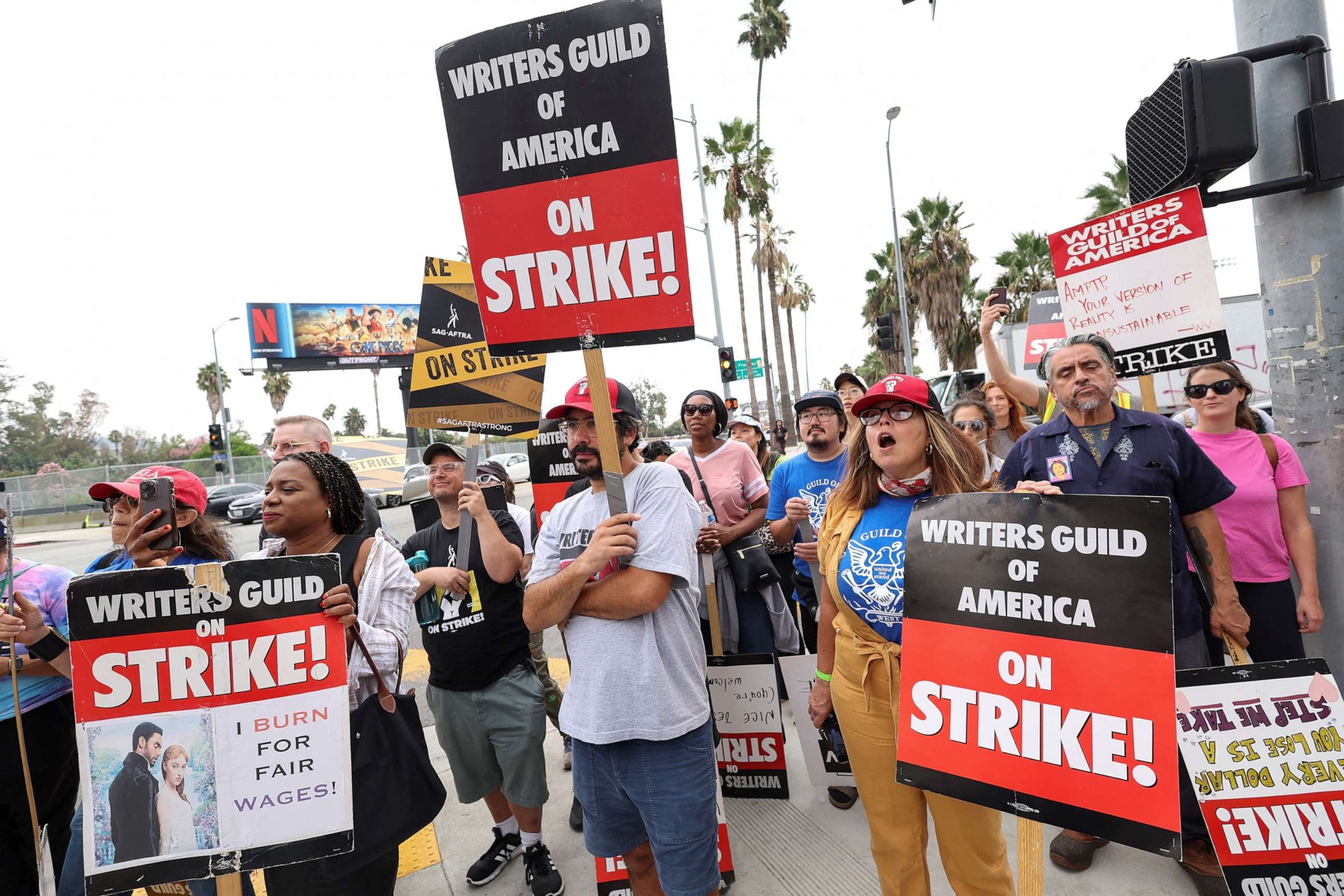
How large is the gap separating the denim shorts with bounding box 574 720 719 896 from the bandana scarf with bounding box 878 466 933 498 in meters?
1.01

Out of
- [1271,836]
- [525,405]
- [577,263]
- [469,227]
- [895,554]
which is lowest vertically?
[1271,836]

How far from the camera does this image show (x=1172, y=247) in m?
3.12

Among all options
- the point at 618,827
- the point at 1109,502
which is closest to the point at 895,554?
the point at 1109,502

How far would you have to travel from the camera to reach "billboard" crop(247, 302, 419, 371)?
135 ft

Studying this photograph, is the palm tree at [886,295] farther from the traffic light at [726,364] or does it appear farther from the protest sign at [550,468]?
the protest sign at [550,468]

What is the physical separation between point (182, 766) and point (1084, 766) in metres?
2.24

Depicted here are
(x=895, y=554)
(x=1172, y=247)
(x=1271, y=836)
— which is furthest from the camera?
(x=1172, y=247)

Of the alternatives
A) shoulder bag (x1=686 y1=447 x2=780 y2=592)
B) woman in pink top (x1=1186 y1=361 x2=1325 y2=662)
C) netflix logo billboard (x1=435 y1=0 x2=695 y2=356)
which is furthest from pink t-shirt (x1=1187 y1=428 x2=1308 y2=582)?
netflix logo billboard (x1=435 y1=0 x2=695 y2=356)

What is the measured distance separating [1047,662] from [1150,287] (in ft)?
8.26

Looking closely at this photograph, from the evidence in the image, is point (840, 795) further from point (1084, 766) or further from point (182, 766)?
point (182, 766)

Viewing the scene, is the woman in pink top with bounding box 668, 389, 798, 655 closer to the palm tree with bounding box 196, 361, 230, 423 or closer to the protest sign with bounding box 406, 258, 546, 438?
the protest sign with bounding box 406, 258, 546, 438

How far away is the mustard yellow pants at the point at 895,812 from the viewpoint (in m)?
2.03

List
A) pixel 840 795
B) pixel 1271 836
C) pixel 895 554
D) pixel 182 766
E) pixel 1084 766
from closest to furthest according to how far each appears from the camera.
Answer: pixel 1084 766
pixel 182 766
pixel 1271 836
pixel 895 554
pixel 840 795

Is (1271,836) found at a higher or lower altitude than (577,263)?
lower
